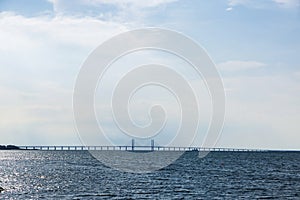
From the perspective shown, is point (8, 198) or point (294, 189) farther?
point (294, 189)

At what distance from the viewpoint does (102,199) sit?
61750 mm

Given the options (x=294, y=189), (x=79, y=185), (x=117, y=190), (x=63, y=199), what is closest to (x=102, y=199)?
(x=63, y=199)

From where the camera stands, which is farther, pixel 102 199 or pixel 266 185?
pixel 266 185

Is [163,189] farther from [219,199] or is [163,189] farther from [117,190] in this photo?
[219,199]

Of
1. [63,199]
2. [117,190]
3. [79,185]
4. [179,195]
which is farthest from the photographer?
[79,185]

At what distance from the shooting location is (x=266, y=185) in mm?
82812

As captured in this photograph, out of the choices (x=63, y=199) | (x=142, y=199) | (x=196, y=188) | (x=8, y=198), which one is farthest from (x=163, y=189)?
(x=8, y=198)

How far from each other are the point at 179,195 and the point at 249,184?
22757 millimetres

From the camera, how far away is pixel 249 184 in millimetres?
84938

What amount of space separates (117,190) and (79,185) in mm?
10153

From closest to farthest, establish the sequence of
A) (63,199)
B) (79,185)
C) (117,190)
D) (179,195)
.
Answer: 1. (63,199)
2. (179,195)
3. (117,190)
4. (79,185)

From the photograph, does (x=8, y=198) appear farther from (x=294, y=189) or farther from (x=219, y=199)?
(x=294, y=189)

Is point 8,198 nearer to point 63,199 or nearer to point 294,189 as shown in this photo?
point 63,199

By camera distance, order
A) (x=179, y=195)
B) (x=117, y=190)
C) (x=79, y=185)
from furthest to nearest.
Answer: (x=79, y=185) < (x=117, y=190) < (x=179, y=195)
